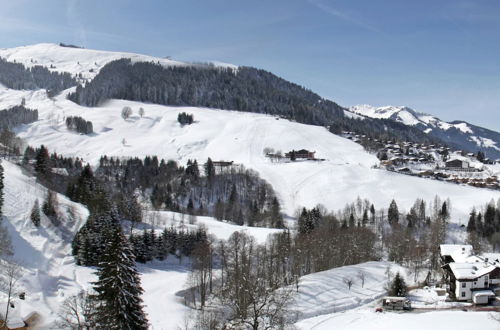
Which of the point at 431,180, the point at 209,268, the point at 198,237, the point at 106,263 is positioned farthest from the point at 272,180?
the point at 106,263

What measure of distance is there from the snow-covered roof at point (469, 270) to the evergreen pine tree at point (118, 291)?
145ft

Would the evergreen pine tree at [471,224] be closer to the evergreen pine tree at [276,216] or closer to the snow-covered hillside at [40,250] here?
the evergreen pine tree at [276,216]

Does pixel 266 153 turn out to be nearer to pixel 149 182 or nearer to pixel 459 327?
pixel 149 182

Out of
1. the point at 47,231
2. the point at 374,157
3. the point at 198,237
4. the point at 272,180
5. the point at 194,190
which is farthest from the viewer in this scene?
the point at 374,157

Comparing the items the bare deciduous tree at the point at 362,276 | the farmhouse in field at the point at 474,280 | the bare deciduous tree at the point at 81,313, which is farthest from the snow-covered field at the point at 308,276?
the farmhouse in field at the point at 474,280

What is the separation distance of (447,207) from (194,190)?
75533 millimetres

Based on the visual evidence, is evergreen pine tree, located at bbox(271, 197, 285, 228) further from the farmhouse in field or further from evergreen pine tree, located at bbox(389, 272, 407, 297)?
the farmhouse in field

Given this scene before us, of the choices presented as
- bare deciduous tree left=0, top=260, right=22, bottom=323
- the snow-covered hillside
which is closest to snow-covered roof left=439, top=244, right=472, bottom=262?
the snow-covered hillside

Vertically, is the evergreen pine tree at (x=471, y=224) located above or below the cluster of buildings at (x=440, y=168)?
below

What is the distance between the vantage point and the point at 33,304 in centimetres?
4572

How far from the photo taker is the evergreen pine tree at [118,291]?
26219 mm

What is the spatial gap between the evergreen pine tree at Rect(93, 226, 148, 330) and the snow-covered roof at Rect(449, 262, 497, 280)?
44343 millimetres

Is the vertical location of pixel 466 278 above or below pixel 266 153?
below

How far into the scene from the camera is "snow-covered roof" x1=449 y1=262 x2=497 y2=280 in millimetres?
54294
